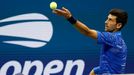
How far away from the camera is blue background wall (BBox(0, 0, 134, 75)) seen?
7805mm

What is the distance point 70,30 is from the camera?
25.9 feet

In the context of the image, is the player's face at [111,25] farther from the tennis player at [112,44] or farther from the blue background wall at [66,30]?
the blue background wall at [66,30]

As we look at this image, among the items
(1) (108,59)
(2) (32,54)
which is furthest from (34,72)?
(1) (108,59)

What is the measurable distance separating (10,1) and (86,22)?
1105mm

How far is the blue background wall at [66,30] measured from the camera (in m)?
7.80

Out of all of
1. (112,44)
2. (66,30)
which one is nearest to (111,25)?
(112,44)

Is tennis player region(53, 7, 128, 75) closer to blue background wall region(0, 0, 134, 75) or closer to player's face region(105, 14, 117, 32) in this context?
player's face region(105, 14, 117, 32)

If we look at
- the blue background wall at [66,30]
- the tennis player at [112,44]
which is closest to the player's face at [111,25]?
the tennis player at [112,44]

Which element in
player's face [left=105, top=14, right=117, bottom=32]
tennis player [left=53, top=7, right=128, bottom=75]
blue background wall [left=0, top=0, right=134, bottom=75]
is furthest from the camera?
blue background wall [left=0, top=0, right=134, bottom=75]

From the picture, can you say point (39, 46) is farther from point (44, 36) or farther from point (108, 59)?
point (108, 59)

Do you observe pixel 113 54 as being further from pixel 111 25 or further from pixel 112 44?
pixel 111 25

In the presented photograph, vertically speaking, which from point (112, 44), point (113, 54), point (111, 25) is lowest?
point (113, 54)

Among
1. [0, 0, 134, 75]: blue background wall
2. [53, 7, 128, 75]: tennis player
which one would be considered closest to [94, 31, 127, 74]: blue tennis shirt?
[53, 7, 128, 75]: tennis player

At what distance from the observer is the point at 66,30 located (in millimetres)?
7891
